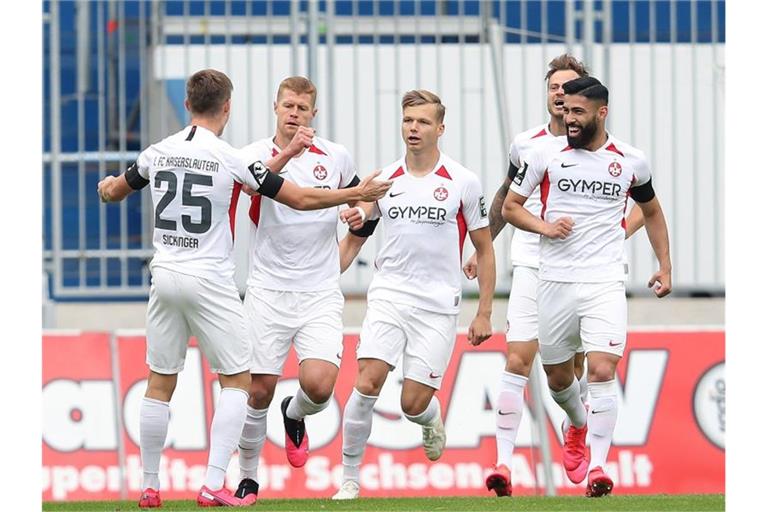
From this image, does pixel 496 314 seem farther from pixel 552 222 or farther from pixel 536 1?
pixel 552 222

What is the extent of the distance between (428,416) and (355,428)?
0.45 m

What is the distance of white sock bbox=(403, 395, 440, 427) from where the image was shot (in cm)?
929

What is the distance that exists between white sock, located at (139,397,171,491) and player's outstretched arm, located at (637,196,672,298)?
2903mm

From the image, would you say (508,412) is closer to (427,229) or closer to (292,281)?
(427,229)

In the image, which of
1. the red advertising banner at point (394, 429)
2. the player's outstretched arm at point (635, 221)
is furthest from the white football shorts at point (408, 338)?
the red advertising banner at point (394, 429)

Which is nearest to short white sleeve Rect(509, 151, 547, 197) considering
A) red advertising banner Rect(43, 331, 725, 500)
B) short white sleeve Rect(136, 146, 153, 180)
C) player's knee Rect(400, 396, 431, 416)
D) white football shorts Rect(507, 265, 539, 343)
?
white football shorts Rect(507, 265, 539, 343)

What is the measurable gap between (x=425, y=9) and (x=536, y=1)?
38.1 inches

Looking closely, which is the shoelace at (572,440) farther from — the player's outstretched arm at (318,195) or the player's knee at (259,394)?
the player's outstretched arm at (318,195)

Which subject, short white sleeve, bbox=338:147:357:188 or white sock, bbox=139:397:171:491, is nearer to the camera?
white sock, bbox=139:397:171:491

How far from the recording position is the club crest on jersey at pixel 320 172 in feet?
29.3

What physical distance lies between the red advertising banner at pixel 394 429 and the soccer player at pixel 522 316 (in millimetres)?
2654

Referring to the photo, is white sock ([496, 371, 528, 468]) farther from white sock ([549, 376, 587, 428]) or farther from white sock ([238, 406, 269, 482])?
white sock ([238, 406, 269, 482])

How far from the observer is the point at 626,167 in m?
8.89
